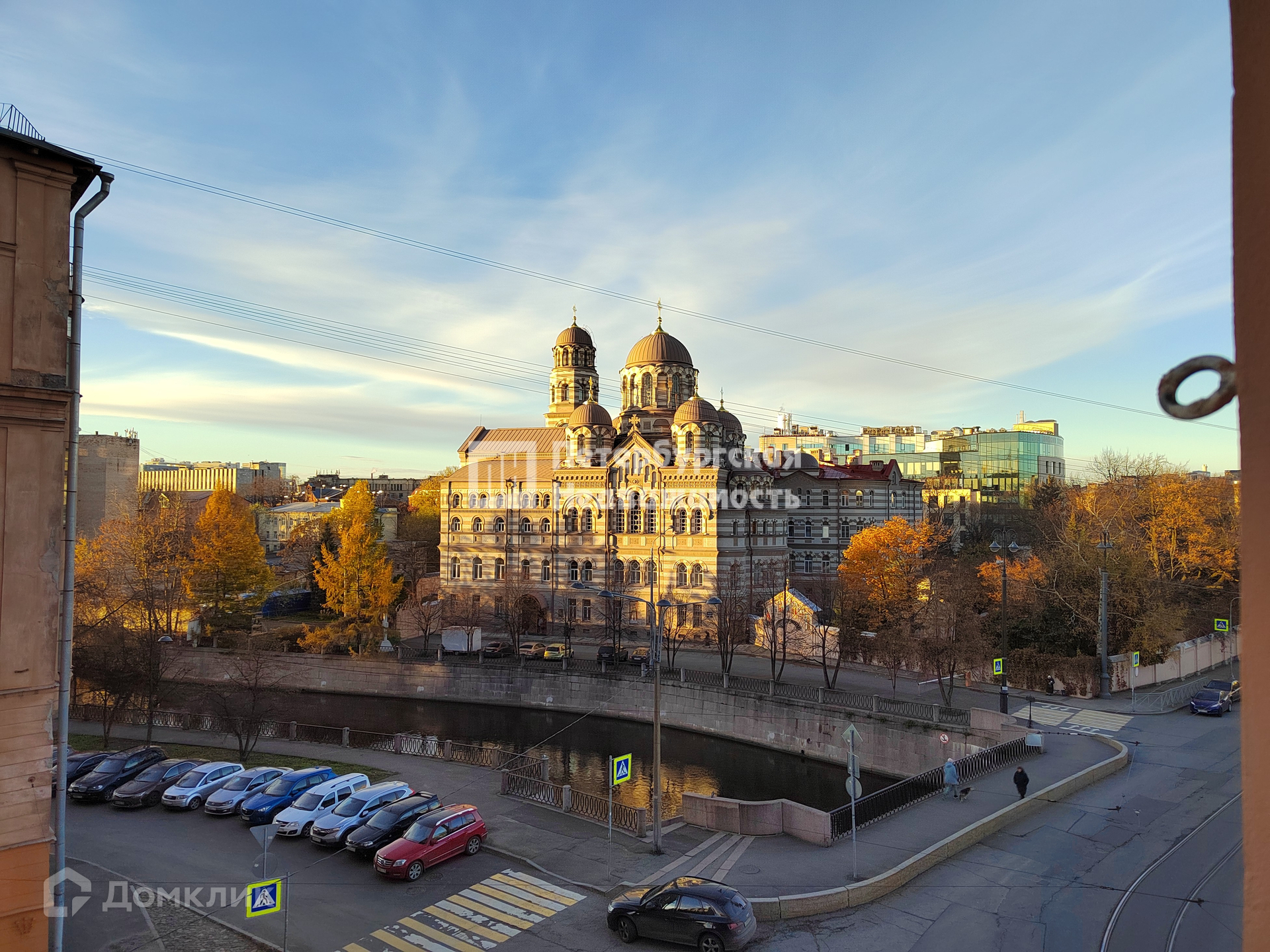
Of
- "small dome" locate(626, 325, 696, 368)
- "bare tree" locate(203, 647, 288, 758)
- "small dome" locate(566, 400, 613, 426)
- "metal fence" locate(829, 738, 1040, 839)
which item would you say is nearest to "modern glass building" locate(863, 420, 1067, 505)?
"small dome" locate(626, 325, 696, 368)

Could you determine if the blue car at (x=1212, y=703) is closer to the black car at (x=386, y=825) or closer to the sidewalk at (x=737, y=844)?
the sidewalk at (x=737, y=844)

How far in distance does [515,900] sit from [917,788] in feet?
36.0

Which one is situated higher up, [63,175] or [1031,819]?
[63,175]

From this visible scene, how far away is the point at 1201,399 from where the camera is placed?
5.98 ft

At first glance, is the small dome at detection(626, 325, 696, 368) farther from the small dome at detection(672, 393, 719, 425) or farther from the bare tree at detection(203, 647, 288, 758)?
the bare tree at detection(203, 647, 288, 758)

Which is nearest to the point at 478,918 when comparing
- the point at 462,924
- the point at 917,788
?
the point at 462,924

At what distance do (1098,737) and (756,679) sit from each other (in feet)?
41.8

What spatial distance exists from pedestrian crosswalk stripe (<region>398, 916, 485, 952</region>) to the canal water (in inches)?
384

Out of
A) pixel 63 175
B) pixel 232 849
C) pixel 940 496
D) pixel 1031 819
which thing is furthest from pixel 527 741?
pixel 940 496

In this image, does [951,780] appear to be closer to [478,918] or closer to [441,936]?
[478,918]

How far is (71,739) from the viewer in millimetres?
29250

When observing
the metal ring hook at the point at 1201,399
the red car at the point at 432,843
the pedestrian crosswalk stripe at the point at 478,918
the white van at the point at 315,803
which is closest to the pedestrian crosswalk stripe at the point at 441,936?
the pedestrian crosswalk stripe at the point at 478,918

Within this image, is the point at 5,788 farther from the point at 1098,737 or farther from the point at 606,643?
the point at 606,643

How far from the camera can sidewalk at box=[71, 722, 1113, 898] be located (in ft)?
53.4
